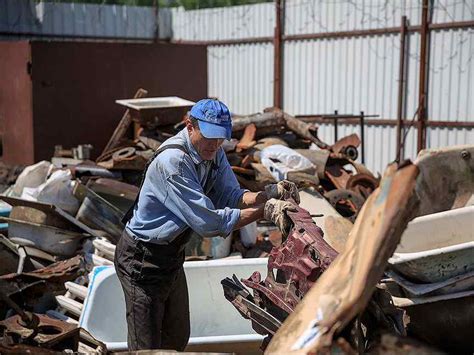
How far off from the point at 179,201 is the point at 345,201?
12.9ft

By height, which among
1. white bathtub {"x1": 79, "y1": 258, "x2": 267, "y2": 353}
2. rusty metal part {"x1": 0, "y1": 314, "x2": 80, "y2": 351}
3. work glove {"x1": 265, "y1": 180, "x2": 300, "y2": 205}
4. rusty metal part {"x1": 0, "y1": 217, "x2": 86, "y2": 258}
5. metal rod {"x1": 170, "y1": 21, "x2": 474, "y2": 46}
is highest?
metal rod {"x1": 170, "y1": 21, "x2": 474, "y2": 46}

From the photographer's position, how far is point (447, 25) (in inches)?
368

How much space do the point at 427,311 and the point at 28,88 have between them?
260 inches


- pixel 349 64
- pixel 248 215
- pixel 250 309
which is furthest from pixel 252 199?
pixel 349 64

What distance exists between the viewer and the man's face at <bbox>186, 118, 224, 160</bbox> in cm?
343

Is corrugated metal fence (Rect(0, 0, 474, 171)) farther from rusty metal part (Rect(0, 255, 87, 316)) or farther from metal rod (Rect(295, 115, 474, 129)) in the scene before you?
rusty metal part (Rect(0, 255, 87, 316))

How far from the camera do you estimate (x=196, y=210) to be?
3.29m

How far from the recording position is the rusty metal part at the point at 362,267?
6.23 feet

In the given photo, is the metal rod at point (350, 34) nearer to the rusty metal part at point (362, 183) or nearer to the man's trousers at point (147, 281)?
the rusty metal part at point (362, 183)

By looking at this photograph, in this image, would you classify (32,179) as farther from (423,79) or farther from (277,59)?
(277,59)

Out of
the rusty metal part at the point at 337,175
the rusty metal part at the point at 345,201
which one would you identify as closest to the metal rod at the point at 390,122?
the rusty metal part at the point at 337,175

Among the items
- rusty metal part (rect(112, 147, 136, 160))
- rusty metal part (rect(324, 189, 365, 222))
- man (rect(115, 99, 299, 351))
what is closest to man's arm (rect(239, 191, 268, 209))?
man (rect(115, 99, 299, 351))

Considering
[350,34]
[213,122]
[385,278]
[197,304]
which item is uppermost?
[350,34]

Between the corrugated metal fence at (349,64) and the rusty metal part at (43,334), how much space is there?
7.29m
